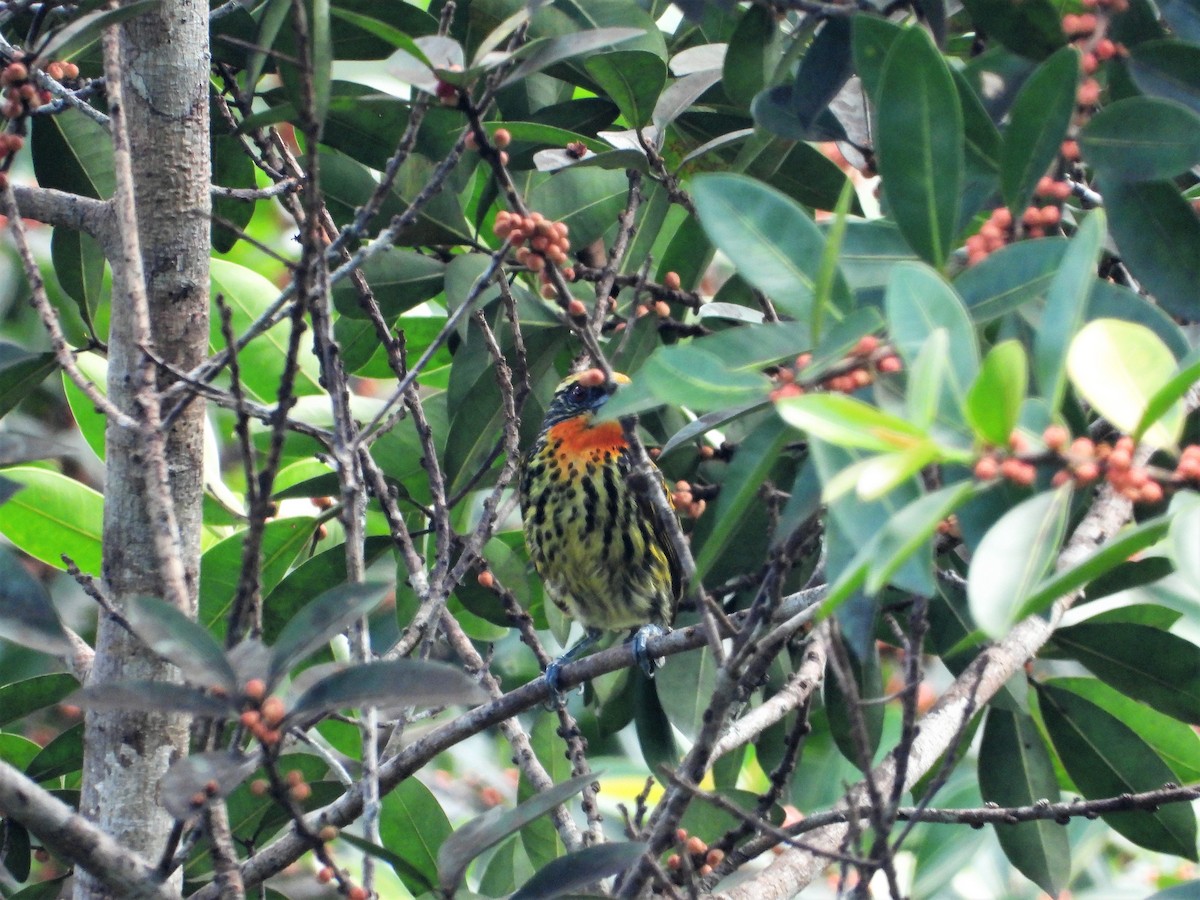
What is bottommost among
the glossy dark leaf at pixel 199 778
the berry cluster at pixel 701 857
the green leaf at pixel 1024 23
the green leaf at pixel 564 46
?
the berry cluster at pixel 701 857

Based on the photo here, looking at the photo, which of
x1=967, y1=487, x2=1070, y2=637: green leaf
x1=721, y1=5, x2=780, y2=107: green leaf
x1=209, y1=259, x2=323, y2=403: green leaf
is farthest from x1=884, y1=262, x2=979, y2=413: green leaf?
x1=209, y1=259, x2=323, y2=403: green leaf

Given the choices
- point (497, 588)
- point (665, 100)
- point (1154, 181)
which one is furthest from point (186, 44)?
point (1154, 181)

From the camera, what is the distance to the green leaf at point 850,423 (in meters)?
0.97

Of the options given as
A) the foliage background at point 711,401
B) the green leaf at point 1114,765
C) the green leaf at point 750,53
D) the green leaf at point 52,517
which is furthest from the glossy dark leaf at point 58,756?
the green leaf at point 1114,765

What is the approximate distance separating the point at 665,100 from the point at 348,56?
2.09 ft

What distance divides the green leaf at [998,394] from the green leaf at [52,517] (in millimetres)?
2484

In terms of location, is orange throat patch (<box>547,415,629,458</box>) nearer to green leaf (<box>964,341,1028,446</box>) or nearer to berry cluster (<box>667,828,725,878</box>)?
berry cluster (<box>667,828,725,878</box>)

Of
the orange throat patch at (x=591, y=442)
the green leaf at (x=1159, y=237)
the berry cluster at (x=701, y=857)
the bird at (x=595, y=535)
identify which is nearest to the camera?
the green leaf at (x=1159, y=237)

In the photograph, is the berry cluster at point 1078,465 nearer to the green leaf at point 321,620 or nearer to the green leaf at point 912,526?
the green leaf at point 912,526

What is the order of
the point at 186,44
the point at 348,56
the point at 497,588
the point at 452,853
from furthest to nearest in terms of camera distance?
1. the point at 497,588
2. the point at 348,56
3. the point at 186,44
4. the point at 452,853

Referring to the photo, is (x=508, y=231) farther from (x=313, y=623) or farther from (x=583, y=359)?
(x=583, y=359)

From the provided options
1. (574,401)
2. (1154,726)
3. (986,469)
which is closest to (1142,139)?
(986,469)

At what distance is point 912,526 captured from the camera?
97 cm

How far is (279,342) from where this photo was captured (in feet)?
11.7
